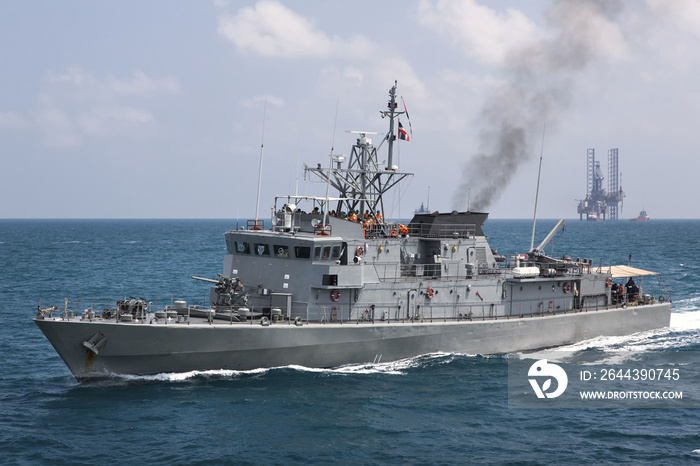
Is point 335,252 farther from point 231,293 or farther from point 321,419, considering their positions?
point 321,419

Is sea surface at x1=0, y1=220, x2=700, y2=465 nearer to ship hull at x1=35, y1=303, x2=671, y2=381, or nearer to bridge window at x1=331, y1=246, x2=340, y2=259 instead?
ship hull at x1=35, y1=303, x2=671, y2=381

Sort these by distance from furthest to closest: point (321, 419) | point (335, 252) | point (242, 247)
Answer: point (242, 247), point (335, 252), point (321, 419)

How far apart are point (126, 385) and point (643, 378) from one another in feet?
57.8

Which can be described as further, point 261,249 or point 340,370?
point 261,249

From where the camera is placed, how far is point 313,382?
22.3m

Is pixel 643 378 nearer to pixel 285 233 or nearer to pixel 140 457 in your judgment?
pixel 285 233

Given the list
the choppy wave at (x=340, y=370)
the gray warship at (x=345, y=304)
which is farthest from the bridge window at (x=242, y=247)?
the choppy wave at (x=340, y=370)
